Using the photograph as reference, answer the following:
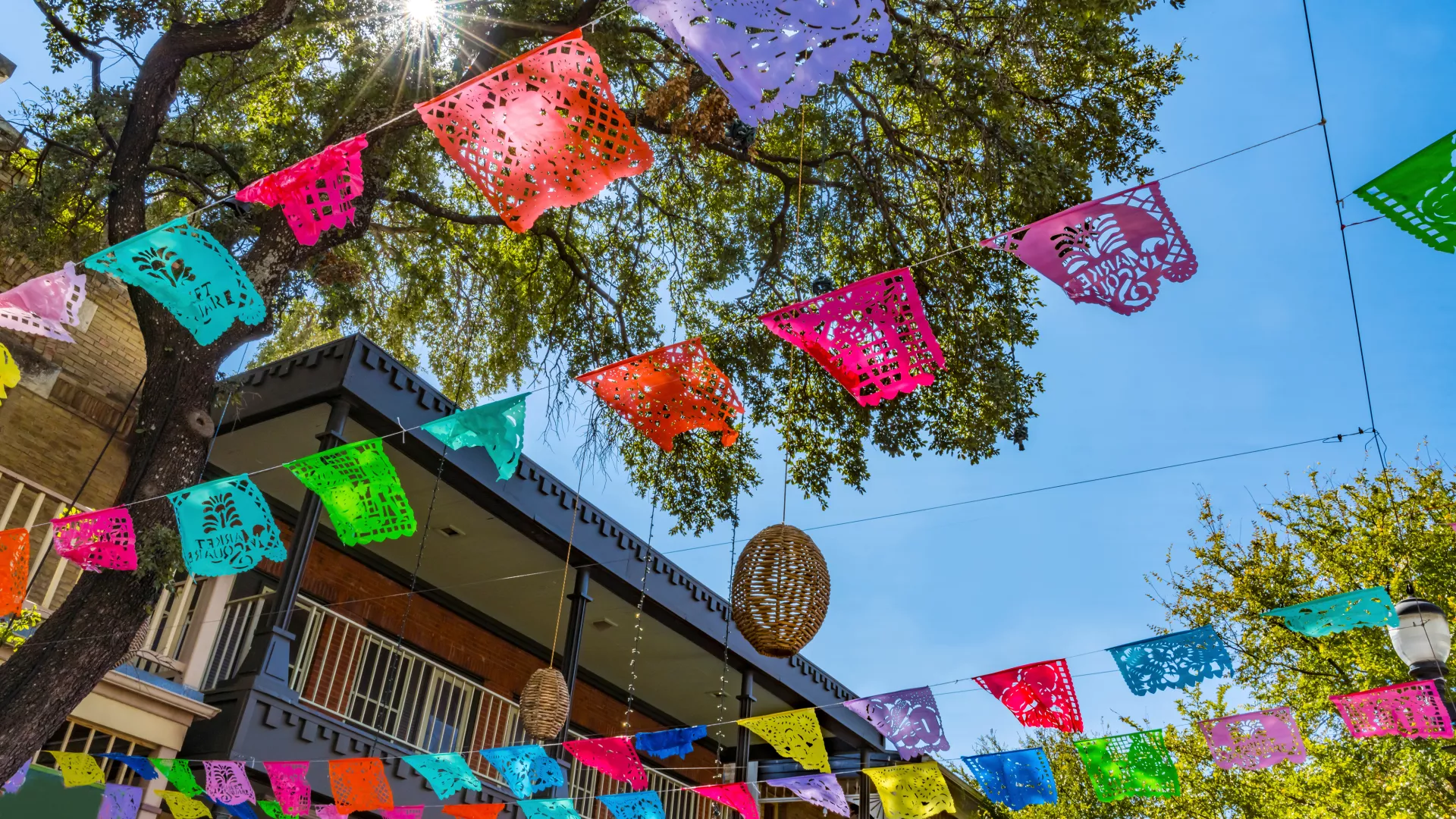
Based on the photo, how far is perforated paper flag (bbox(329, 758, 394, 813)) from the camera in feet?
24.7

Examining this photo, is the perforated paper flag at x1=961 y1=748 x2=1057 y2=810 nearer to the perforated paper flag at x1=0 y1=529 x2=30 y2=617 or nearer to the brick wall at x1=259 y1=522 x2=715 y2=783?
the brick wall at x1=259 y1=522 x2=715 y2=783

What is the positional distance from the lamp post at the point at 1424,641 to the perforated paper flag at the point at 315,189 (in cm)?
634

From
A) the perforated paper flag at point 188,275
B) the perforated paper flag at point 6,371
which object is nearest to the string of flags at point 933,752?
the perforated paper flag at point 6,371

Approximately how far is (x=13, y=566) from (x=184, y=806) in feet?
7.47

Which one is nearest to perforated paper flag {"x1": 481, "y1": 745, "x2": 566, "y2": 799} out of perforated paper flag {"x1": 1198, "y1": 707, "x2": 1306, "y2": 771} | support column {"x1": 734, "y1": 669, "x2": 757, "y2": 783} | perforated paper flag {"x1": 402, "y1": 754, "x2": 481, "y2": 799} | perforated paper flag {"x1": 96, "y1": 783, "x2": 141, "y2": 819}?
perforated paper flag {"x1": 402, "y1": 754, "x2": 481, "y2": 799}

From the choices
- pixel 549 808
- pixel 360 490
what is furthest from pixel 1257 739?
pixel 360 490

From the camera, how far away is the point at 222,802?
685cm

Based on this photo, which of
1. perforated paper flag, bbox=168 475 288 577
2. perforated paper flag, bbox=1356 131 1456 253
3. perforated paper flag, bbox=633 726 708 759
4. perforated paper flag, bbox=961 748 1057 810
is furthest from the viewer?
perforated paper flag, bbox=961 748 1057 810

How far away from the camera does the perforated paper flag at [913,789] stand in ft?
30.3

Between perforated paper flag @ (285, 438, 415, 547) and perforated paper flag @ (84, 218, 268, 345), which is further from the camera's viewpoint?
perforated paper flag @ (285, 438, 415, 547)

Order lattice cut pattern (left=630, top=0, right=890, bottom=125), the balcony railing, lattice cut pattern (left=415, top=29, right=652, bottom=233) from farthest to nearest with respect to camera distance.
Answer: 1. the balcony railing
2. lattice cut pattern (left=415, top=29, right=652, bottom=233)
3. lattice cut pattern (left=630, top=0, right=890, bottom=125)

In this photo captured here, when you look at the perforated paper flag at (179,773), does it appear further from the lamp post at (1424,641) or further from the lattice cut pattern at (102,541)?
the lamp post at (1424,641)

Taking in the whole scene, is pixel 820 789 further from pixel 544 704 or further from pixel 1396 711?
pixel 1396 711

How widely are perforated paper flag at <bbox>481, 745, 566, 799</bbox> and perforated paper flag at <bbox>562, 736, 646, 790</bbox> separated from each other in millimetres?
227
